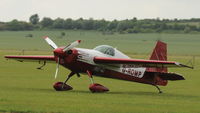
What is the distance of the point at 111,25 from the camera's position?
16525 cm

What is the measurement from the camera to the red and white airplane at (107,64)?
2414 cm

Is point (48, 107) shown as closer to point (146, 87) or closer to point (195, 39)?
point (146, 87)

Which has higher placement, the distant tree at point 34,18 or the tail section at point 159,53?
the tail section at point 159,53

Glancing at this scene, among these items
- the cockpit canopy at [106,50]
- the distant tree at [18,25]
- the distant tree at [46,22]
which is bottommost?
the distant tree at [18,25]

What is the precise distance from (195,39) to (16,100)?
127 metres

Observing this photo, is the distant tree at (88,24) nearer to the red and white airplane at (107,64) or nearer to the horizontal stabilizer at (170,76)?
the red and white airplane at (107,64)

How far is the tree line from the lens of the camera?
153 m

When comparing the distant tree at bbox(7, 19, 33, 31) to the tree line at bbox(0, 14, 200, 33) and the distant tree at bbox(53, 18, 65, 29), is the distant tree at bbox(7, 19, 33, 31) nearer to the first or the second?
the tree line at bbox(0, 14, 200, 33)

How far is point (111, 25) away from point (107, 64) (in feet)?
460

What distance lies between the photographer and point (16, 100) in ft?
64.4

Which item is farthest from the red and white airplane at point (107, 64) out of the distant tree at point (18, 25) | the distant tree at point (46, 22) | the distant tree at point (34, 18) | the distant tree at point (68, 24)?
the distant tree at point (34, 18)

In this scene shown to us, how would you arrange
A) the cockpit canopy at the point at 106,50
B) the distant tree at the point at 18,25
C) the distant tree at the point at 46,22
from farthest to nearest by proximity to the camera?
the distant tree at the point at 46,22, the distant tree at the point at 18,25, the cockpit canopy at the point at 106,50

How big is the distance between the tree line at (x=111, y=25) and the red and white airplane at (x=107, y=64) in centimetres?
11998

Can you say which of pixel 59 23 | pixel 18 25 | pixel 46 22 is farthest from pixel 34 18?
pixel 59 23
